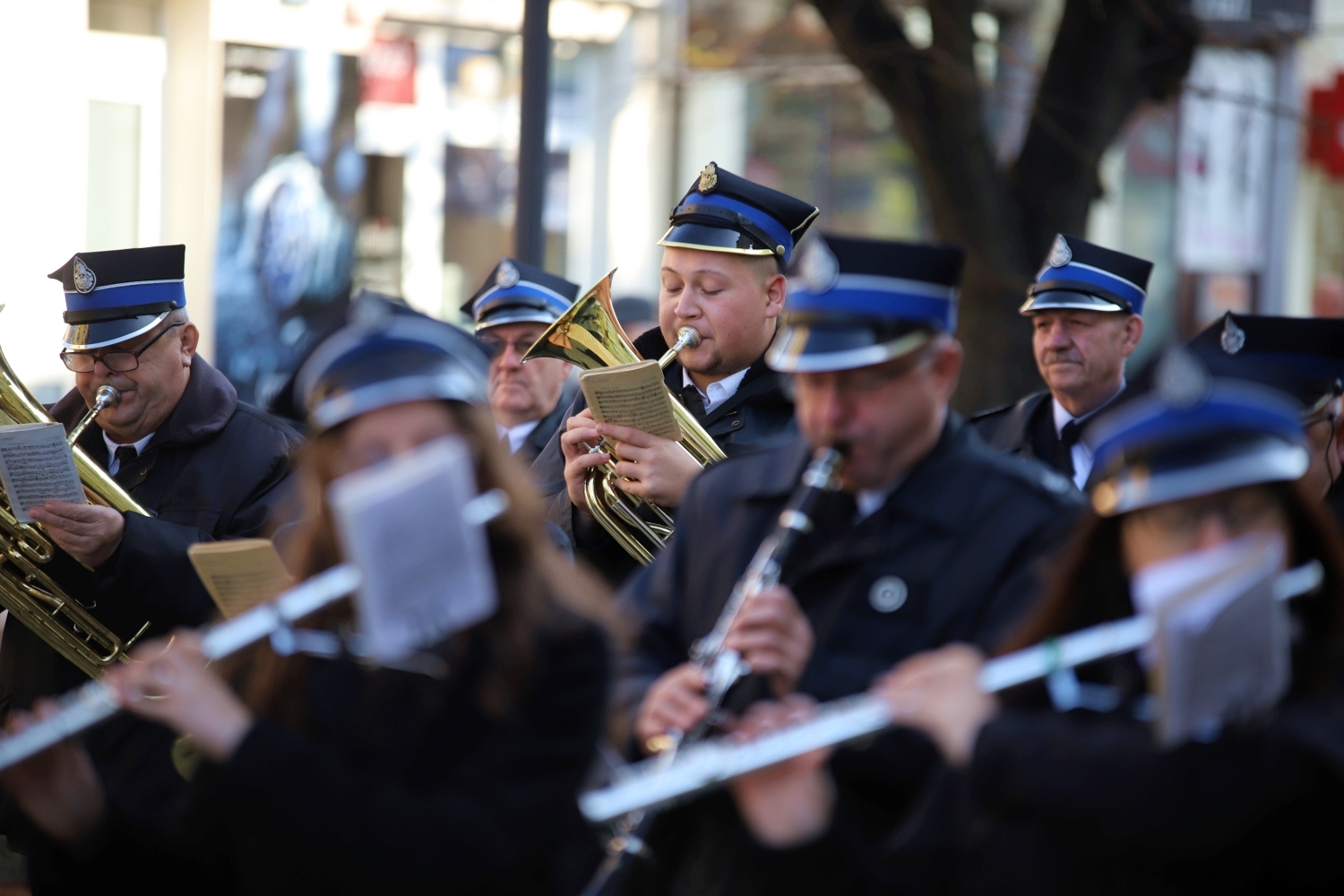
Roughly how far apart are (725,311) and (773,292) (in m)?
0.20

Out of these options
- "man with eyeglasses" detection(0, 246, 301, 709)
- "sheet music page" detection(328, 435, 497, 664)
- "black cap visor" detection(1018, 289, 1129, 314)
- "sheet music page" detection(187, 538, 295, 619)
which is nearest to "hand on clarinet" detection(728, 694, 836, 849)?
"sheet music page" detection(328, 435, 497, 664)

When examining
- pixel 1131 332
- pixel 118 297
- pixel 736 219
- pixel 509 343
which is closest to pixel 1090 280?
pixel 1131 332

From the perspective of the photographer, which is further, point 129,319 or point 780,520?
point 129,319

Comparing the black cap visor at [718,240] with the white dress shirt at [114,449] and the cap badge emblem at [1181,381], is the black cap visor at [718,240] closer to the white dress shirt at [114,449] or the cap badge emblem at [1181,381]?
the white dress shirt at [114,449]

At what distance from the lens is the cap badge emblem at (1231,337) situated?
15.7ft

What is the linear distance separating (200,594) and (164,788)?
1.34 meters

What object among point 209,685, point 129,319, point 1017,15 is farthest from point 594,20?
point 209,685

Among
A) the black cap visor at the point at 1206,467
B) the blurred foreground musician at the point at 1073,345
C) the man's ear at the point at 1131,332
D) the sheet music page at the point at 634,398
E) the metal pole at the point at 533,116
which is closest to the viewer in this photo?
the black cap visor at the point at 1206,467

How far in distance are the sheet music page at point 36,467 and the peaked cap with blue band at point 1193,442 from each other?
3133 millimetres

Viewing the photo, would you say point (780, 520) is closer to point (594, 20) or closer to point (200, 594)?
point (200, 594)

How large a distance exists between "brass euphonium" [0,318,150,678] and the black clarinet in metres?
2.43

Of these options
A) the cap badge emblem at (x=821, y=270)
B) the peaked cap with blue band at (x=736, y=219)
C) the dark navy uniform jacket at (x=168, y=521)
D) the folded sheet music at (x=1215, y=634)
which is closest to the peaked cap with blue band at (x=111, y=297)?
the dark navy uniform jacket at (x=168, y=521)

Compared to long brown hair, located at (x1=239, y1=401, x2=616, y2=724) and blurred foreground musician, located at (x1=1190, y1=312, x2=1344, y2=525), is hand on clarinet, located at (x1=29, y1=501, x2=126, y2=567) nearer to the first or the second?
long brown hair, located at (x1=239, y1=401, x2=616, y2=724)

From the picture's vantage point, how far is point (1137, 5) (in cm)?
794
